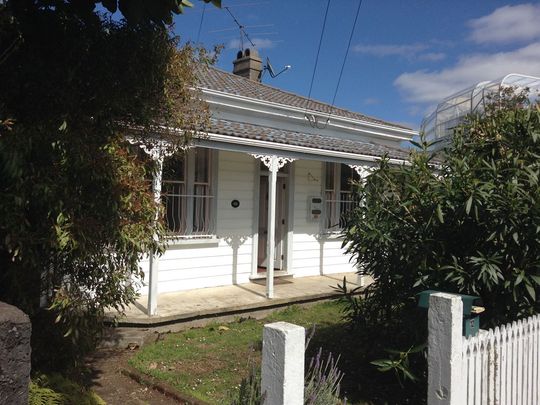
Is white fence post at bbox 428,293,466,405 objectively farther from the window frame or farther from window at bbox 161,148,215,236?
the window frame

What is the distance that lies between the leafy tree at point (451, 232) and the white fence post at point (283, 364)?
2.12m

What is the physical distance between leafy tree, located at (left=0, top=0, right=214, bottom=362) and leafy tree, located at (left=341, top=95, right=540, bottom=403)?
7.44 feet

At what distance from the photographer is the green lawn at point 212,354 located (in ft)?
17.4

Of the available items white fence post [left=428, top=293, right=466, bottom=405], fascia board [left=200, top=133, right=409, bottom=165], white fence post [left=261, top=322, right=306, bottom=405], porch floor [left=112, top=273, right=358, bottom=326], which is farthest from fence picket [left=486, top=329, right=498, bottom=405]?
porch floor [left=112, top=273, right=358, bottom=326]

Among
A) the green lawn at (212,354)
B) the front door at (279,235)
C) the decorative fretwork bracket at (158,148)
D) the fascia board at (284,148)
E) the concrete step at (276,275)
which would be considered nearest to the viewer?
the decorative fretwork bracket at (158,148)

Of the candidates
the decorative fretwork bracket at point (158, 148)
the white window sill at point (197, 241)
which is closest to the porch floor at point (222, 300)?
the white window sill at point (197, 241)

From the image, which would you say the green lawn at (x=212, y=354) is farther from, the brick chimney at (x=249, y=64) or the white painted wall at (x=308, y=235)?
the brick chimney at (x=249, y=64)

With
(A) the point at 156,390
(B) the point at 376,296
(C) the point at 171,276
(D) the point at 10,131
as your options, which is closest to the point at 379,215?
(B) the point at 376,296

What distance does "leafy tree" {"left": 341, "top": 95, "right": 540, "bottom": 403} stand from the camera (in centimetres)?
404

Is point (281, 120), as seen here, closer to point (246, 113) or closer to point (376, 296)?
point (246, 113)

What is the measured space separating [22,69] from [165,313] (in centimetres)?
464

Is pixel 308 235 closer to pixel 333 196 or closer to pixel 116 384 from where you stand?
pixel 333 196

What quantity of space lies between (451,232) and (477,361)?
55.3 inches

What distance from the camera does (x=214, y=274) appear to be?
9.82m
